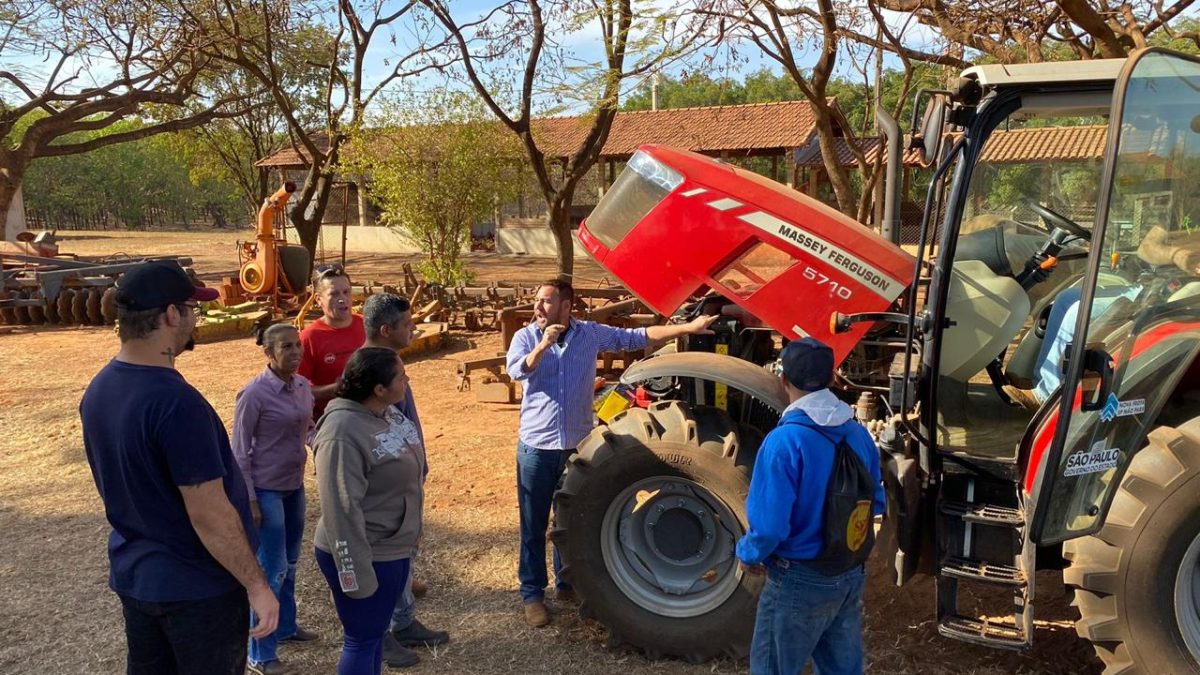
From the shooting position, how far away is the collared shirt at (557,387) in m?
3.93

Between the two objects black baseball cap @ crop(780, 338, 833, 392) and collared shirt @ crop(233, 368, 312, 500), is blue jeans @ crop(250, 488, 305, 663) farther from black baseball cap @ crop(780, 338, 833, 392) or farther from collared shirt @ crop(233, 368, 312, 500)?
black baseball cap @ crop(780, 338, 833, 392)

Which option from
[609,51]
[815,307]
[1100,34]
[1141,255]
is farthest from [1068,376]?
[609,51]

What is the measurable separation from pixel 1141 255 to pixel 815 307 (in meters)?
1.21

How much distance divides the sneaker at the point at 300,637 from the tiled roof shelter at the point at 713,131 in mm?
20044

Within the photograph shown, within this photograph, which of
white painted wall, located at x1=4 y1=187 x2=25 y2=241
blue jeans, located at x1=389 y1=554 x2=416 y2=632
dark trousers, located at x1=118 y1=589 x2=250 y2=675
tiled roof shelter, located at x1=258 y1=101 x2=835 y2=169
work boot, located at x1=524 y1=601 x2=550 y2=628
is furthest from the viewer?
white painted wall, located at x1=4 y1=187 x2=25 y2=241

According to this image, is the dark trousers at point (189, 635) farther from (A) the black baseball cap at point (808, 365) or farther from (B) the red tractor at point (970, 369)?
(A) the black baseball cap at point (808, 365)

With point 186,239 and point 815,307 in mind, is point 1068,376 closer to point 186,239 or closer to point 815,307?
point 815,307

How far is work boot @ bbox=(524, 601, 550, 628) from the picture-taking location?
12.8ft

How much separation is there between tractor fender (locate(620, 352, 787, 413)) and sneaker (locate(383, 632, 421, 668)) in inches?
57.4

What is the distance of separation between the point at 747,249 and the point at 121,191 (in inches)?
2220

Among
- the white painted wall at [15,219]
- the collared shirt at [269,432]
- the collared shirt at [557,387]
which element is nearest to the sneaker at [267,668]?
the collared shirt at [269,432]

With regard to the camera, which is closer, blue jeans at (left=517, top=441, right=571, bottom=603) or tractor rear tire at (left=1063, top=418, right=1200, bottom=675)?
tractor rear tire at (left=1063, top=418, right=1200, bottom=675)

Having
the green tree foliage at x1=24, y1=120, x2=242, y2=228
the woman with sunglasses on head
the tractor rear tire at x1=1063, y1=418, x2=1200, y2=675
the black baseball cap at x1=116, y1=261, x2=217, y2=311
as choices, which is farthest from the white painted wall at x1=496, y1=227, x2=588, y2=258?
the black baseball cap at x1=116, y1=261, x2=217, y2=311

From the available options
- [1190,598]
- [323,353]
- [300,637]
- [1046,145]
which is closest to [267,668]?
[300,637]
